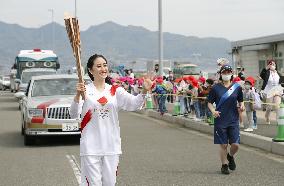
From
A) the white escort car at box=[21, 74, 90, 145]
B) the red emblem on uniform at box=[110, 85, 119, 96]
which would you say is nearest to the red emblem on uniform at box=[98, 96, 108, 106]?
the red emblem on uniform at box=[110, 85, 119, 96]

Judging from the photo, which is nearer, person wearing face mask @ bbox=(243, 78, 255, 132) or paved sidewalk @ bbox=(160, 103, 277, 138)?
paved sidewalk @ bbox=(160, 103, 277, 138)

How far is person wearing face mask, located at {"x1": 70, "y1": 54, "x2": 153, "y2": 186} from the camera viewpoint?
6.09m

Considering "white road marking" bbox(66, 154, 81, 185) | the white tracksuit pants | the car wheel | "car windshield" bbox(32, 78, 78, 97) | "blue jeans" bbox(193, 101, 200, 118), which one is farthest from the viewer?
"blue jeans" bbox(193, 101, 200, 118)

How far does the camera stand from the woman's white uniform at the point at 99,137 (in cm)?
609

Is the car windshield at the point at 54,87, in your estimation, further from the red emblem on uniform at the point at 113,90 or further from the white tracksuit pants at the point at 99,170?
the white tracksuit pants at the point at 99,170

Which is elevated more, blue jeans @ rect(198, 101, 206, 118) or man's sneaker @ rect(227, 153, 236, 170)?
blue jeans @ rect(198, 101, 206, 118)

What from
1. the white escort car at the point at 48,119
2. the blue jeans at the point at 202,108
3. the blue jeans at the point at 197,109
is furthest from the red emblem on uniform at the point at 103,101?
the blue jeans at the point at 197,109

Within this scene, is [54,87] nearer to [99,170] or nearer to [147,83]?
[147,83]

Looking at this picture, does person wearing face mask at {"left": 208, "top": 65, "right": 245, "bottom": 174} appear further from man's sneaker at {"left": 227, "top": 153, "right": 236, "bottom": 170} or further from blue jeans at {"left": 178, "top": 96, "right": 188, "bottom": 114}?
blue jeans at {"left": 178, "top": 96, "right": 188, "bottom": 114}

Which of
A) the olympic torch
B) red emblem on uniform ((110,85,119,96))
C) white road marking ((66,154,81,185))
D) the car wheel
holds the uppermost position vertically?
the olympic torch

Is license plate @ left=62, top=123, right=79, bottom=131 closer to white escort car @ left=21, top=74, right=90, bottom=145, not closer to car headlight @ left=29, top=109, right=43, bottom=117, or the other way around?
white escort car @ left=21, top=74, right=90, bottom=145

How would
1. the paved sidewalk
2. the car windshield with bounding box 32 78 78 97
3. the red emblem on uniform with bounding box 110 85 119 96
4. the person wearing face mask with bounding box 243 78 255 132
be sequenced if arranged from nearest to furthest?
1. the red emblem on uniform with bounding box 110 85 119 96
2. the paved sidewalk
3. the car windshield with bounding box 32 78 78 97
4. the person wearing face mask with bounding box 243 78 255 132

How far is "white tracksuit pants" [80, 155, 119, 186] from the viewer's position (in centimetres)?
606

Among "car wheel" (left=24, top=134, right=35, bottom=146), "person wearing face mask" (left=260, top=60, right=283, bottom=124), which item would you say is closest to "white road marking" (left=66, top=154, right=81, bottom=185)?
"car wheel" (left=24, top=134, right=35, bottom=146)
